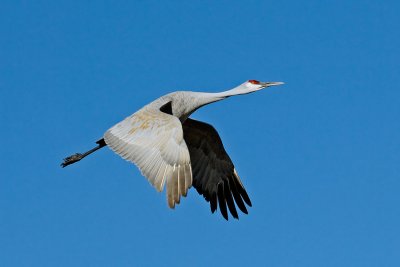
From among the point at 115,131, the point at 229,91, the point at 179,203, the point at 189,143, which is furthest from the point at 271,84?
the point at 179,203

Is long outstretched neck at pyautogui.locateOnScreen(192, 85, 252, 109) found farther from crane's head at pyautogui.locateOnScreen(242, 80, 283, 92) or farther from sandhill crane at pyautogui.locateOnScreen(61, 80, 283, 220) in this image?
crane's head at pyautogui.locateOnScreen(242, 80, 283, 92)

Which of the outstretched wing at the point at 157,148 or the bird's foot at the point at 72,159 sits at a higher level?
the bird's foot at the point at 72,159

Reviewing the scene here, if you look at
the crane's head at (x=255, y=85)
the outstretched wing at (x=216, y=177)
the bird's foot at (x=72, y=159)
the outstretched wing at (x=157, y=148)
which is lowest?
the outstretched wing at (x=157, y=148)

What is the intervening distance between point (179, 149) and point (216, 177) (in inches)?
186

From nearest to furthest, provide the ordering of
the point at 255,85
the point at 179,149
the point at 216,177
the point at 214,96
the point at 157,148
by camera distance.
Result: the point at 179,149, the point at 157,148, the point at 214,96, the point at 255,85, the point at 216,177

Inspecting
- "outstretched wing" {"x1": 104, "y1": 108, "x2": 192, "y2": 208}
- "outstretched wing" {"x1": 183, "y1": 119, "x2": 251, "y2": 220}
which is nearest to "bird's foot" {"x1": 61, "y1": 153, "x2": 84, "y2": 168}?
"outstretched wing" {"x1": 183, "y1": 119, "x2": 251, "y2": 220}

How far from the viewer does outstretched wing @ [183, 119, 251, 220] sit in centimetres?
1839

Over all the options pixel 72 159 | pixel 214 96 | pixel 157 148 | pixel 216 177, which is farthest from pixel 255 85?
pixel 72 159

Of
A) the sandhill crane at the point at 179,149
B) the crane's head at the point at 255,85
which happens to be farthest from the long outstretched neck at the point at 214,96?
the crane's head at the point at 255,85

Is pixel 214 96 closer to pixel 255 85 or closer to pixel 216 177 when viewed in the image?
pixel 255 85

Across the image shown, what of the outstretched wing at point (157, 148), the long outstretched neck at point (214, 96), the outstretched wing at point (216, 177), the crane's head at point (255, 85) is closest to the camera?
the outstretched wing at point (157, 148)

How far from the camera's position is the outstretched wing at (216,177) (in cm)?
1839

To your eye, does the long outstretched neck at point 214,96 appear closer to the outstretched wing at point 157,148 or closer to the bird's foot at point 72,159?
the outstretched wing at point 157,148

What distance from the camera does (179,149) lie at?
14070mm
